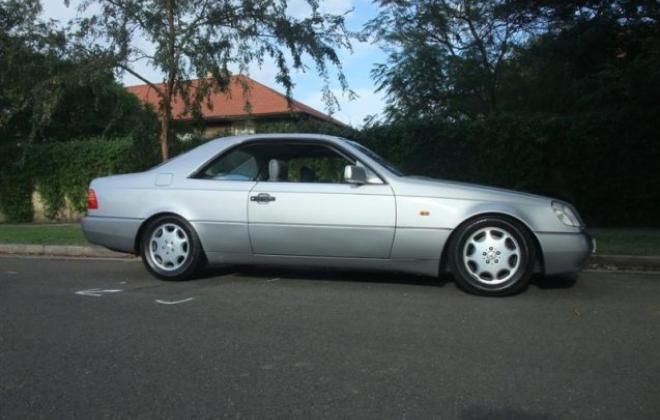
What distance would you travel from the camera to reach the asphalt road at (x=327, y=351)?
288 centimetres

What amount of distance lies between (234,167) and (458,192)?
2239mm

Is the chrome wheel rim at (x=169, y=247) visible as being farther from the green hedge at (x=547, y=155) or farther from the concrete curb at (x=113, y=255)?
the green hedge at (x=547, y=155)

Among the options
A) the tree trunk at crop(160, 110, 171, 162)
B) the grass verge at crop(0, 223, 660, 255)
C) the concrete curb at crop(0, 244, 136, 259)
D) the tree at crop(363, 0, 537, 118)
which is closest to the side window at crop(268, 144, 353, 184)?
the concrete curb at crop(0, 244, 136, 259)

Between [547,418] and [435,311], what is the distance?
2.03m

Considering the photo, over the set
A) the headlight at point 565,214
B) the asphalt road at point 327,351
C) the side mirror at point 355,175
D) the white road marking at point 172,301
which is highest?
the side mirror at point 355,175

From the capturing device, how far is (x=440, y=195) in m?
5.34

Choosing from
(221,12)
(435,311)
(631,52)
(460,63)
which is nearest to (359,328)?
(435,311)

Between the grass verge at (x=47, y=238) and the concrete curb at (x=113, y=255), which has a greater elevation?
the grass verge at (x=47, y=238)

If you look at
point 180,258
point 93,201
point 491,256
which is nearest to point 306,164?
point 180,258

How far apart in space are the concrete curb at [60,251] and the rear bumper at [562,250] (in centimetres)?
528

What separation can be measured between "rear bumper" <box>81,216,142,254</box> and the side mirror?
2154 mm

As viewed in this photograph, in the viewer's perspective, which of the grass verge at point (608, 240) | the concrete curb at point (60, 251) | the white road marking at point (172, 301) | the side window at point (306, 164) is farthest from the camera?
the concrete curb at point (60, 251)

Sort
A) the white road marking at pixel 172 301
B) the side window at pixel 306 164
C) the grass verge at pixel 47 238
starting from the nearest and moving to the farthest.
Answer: the white road marking at pixel 172 301, the side window at pixel 306 164, the grass verge at pixel 47 238

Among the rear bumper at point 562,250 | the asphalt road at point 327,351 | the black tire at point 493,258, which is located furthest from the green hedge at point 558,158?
the black tire at point 493,258
